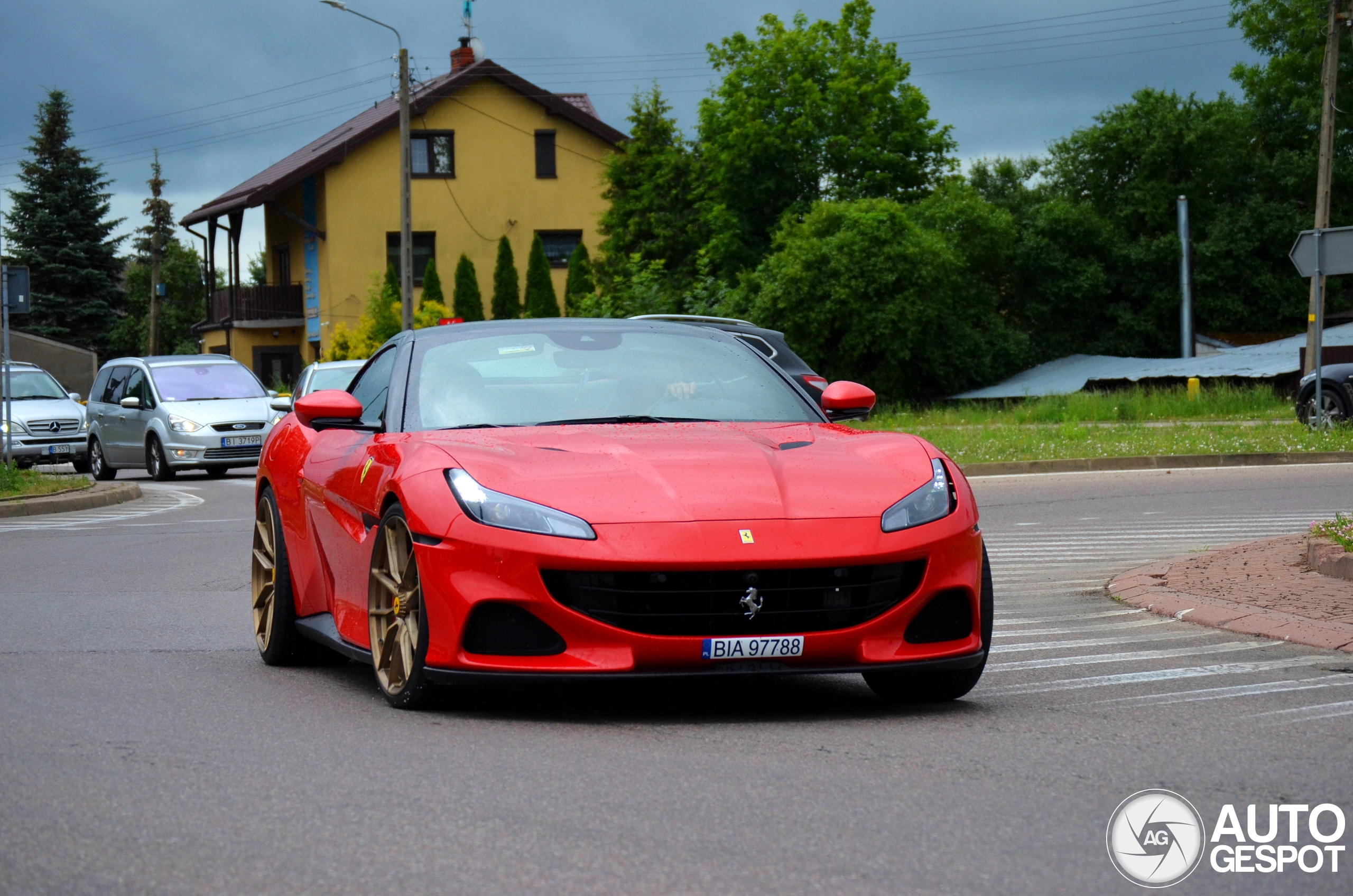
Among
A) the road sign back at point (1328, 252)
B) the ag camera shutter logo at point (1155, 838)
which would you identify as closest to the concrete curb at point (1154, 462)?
the road sign back at point (1328, 252)

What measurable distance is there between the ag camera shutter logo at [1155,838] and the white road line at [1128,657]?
8.23 feet

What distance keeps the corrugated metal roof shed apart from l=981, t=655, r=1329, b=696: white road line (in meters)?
34.6

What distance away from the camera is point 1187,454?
2233 cm

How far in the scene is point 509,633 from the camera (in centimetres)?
545

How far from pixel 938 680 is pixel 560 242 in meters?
56.0

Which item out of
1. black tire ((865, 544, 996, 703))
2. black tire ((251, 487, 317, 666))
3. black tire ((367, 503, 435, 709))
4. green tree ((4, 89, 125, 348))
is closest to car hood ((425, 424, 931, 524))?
black tire ((367, 503, 435, 709))

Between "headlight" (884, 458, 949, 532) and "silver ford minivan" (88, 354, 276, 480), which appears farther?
"silver ford minivan" (88, 354, 276, 480)

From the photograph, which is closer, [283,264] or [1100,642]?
[1100,642]

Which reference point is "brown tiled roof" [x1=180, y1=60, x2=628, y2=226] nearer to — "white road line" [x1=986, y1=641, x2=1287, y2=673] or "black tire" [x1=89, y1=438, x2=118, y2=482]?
"black tire" [x1=89, y1=438, x2=118, y2=482]

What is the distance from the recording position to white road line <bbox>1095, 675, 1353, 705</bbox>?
19.7 feet

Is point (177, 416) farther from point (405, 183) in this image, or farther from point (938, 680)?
point (938, 680)

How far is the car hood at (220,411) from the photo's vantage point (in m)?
25.9

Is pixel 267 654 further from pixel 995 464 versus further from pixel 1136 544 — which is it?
pixel 995 464


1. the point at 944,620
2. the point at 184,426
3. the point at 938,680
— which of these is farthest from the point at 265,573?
the point at 184,426
